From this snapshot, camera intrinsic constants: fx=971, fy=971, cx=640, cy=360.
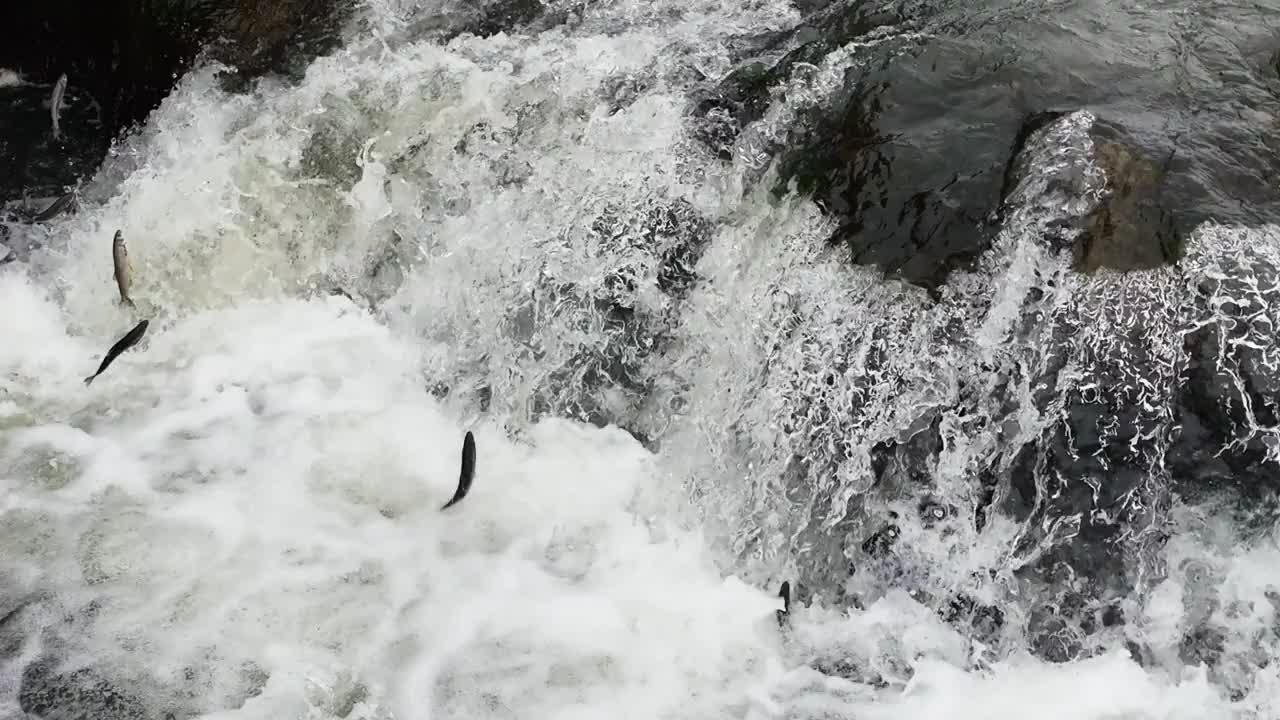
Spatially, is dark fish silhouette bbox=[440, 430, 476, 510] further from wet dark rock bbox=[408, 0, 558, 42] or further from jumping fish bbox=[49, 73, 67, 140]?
jumping fish bbox=[49, 73, 67, 140]

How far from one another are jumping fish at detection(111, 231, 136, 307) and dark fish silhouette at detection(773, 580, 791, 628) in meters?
3.52

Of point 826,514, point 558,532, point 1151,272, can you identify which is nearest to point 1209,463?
point 1151,272

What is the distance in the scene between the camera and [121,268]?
480 centimetres

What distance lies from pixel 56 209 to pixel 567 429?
10.7ft

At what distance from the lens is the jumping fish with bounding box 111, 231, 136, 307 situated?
4762 mm

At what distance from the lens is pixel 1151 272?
3688 mm

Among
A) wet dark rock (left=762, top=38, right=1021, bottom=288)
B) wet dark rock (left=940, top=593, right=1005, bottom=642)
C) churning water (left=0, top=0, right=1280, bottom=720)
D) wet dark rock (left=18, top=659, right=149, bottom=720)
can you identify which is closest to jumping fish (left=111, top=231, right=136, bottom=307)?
churning water (left=0, top=0, right=1280, bottom=720)

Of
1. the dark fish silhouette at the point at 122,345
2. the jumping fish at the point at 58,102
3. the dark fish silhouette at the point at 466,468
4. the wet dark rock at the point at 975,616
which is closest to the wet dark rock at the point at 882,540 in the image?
the wet dark rock at the point at 975,616

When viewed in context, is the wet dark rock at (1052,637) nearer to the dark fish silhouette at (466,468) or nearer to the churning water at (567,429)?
the churning water at (567,429)

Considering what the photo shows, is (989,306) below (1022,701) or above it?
above

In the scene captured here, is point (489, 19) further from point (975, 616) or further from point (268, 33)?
point (975, 616)

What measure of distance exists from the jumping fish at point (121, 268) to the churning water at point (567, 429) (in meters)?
0.08

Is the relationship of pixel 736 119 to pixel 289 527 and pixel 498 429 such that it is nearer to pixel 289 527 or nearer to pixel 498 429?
pixel 498 429

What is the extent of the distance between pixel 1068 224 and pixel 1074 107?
0.85 meters
